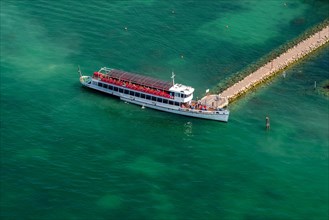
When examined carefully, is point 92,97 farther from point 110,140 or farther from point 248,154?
point 248,154

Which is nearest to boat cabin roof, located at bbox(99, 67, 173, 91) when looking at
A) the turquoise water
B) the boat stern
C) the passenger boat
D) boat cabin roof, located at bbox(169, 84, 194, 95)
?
the passenger boat

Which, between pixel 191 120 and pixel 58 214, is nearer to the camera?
pixel 58 214

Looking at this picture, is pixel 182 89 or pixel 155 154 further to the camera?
pixel 182 89

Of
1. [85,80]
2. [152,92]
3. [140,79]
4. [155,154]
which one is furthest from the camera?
[85,80]

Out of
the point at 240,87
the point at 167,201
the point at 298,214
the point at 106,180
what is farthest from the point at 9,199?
the point at 240,87

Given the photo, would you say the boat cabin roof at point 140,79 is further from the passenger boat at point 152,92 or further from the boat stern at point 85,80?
the boat stern at point 85,80

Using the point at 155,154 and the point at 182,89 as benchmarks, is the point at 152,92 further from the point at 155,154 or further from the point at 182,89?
the point at 155,154

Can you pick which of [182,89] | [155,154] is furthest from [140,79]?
[155,154]
